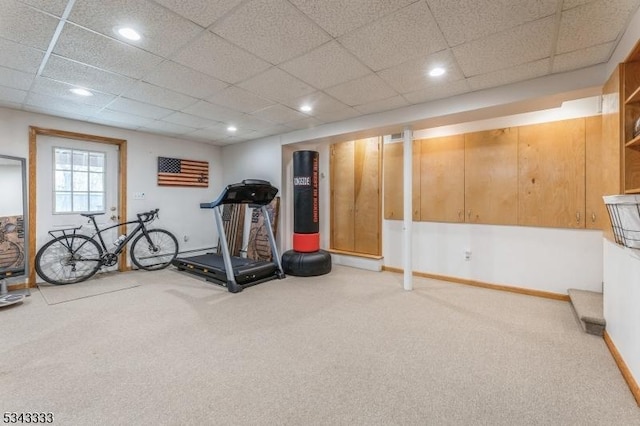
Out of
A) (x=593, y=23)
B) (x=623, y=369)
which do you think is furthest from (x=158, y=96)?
(x=623, y=369)

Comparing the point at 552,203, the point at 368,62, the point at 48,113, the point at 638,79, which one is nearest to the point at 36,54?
the point at 48,113

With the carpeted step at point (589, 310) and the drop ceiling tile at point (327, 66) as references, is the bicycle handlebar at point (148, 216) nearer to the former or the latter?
the drop ceiling tile at point (327, 66)

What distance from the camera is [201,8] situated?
1.97 meters

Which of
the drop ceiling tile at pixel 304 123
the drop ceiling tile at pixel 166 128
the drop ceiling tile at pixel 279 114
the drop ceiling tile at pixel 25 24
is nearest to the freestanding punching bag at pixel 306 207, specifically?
the drop ceiling tile at pixel 304 123

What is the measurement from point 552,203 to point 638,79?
188cm

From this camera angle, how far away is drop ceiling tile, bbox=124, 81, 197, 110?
3.37 meters

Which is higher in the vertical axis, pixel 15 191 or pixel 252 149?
pixel 252 149

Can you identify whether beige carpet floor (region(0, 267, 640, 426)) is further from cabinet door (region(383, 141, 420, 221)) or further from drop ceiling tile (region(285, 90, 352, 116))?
drop ceiling tile (region(285, 90, 352, 116))

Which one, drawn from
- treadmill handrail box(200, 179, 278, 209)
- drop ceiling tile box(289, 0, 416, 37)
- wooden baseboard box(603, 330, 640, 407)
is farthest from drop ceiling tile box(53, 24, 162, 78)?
wooden baseboard box(603, 330, 640, 407)

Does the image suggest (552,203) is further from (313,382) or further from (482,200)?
(313,382)

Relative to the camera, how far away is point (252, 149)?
622 centimetres

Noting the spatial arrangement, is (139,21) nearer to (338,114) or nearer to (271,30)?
(271,30)

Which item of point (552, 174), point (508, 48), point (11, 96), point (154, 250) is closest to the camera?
point (508, 48)

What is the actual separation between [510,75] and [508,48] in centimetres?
64
